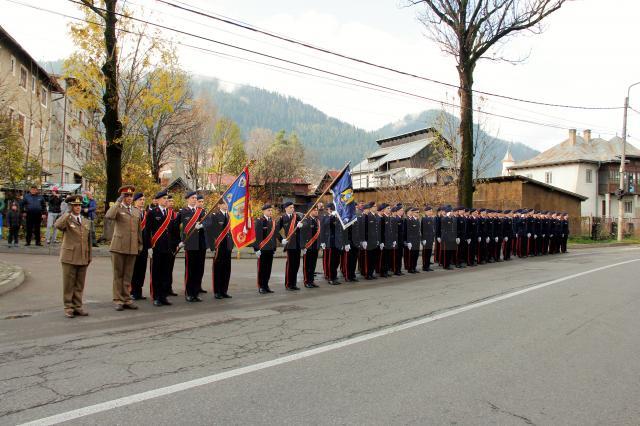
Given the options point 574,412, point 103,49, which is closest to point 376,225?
point 574,412

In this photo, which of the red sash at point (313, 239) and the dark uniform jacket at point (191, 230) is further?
the red sash at point (313, 239)

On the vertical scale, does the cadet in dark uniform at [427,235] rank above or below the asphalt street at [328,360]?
above

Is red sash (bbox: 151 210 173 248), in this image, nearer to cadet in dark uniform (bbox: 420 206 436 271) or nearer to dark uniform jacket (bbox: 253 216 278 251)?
dark uniform jacket (bbox: 253 216 278 251)

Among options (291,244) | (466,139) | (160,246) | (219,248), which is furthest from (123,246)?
(466,139)

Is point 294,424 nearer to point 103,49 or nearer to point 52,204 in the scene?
point 52,204

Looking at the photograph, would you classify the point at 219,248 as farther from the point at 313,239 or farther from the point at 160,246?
the point at 313,239

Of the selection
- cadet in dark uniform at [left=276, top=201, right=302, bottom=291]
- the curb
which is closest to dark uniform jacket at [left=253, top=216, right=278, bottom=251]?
cadet in dark uniform at [left=276, top=201, right=302, bottom=291]

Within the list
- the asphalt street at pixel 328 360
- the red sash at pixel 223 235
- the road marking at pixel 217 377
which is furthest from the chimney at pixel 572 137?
the red sash at pixel 223 235

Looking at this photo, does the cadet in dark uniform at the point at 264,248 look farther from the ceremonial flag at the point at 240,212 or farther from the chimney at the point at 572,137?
the chimney at the point at 572,137

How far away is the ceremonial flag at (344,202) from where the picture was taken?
11938 millimetres

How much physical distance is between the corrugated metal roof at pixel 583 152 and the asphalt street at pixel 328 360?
50899mm

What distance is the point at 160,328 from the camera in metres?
7.17

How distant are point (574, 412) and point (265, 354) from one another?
319 centimetres

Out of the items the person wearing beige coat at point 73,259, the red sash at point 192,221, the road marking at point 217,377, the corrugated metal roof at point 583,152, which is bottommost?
the road marking at point 217,377
